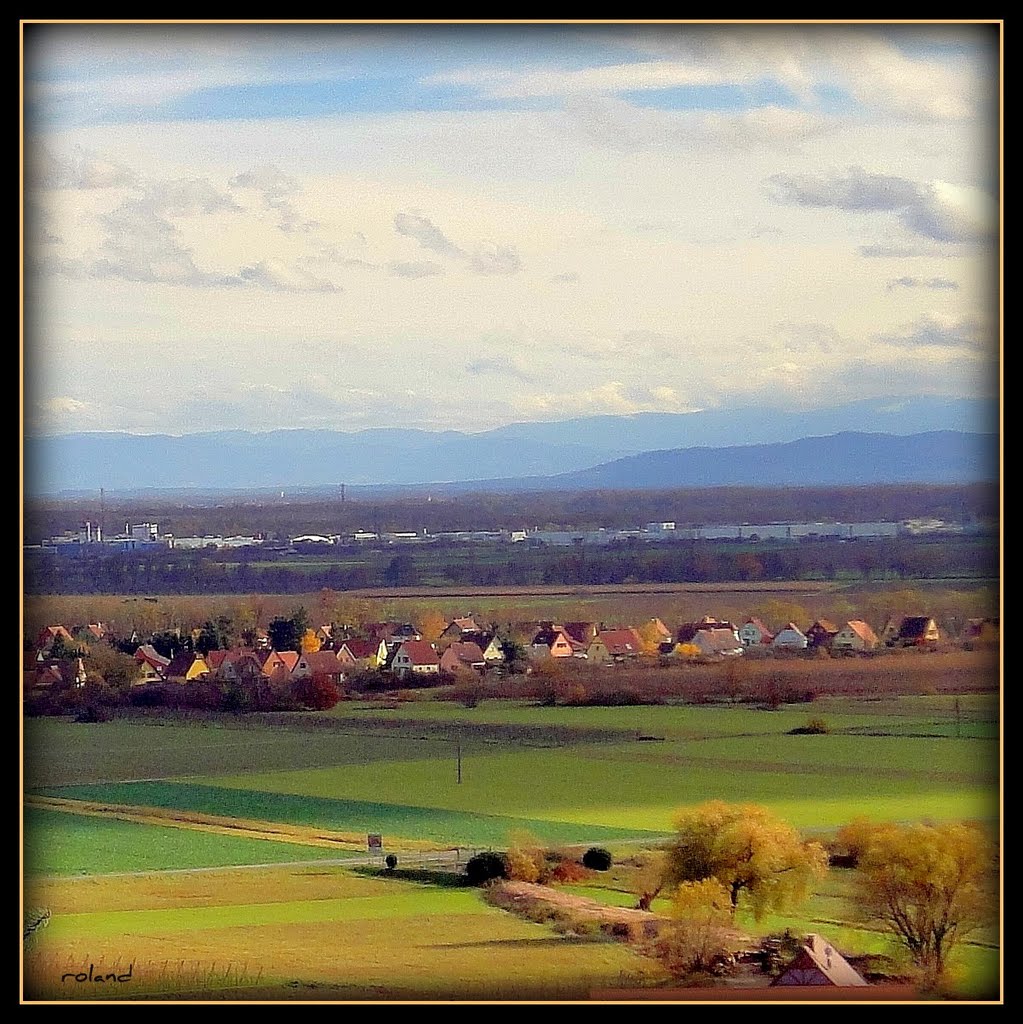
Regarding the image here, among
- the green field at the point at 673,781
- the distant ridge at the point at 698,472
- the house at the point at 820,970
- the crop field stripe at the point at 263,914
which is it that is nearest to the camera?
the house at the point at 820,970

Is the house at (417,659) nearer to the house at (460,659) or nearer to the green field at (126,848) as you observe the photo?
the house at (460,659)

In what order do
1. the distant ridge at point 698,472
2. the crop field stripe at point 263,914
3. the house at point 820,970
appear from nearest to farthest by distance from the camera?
the house at point 820,970 → the crop field stripe at point 263,914 → the distant ridge at point 698,472

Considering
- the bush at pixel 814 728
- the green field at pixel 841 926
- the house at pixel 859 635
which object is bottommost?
the green field at pixel 841 926

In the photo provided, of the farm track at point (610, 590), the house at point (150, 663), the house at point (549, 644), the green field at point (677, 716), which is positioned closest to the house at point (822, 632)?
the farm track at point (610, 590)

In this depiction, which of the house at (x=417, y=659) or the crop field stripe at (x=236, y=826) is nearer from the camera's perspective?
the crop field stripe at (x=236, y=826)

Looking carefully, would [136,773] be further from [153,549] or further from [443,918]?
[443,918]

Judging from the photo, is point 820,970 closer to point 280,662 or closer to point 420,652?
point 420,652

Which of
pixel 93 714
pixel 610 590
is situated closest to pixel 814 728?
pixel 610 590
